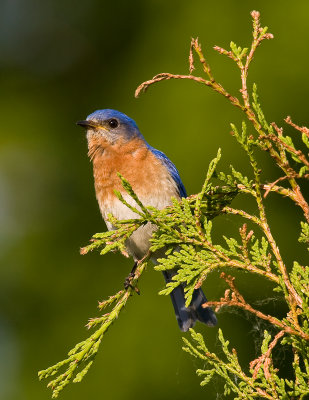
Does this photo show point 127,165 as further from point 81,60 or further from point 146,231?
point 81,60

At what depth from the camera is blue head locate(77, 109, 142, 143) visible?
4.13 metres

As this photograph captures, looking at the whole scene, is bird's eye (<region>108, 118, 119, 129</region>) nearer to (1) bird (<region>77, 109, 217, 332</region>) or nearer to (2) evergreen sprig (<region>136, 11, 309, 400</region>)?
(1) bird (<region>77, 109, 217, 332</region>)

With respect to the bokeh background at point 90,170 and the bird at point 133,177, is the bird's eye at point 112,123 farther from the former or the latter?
the bokeh background at point 90,170

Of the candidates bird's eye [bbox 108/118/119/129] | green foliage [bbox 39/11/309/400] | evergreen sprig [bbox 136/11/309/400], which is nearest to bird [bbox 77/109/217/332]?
bird's eye [bbox 108/118/119/129]

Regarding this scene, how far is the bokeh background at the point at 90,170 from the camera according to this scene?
4.65 m

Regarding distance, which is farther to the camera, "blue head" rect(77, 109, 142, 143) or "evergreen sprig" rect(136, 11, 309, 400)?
"blue head" rect(77, 109, 142, 143)

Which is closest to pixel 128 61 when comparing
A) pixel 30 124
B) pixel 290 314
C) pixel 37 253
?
pixel 30 124

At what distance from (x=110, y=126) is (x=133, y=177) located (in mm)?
653

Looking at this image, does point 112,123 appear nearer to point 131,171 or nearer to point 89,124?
point 89,124

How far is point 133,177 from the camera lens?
376cm

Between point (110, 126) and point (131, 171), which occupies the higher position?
point (110, 126)

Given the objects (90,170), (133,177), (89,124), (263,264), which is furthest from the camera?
(90,170)

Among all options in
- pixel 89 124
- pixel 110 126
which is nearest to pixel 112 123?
pixel 110 126

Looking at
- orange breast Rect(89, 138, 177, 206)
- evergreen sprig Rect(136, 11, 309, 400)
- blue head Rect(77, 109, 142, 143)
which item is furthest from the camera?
blue head Rect(77, 109, 142, 143)
